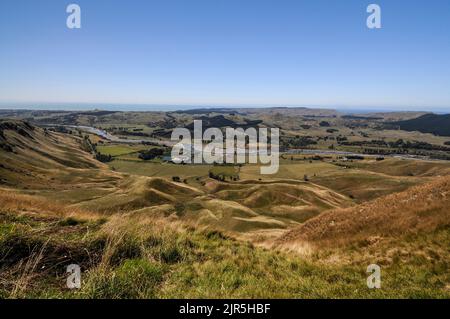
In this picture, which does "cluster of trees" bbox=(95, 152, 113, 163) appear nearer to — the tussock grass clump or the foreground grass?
the foreground grass

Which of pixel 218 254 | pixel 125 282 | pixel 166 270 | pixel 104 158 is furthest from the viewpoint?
pixel 104 158

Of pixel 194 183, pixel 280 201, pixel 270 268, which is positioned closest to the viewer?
pixel 270 268

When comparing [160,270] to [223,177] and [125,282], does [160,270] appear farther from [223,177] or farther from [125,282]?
[223,177]

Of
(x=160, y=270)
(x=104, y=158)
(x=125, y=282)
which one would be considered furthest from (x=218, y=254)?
(x=104, y=158)

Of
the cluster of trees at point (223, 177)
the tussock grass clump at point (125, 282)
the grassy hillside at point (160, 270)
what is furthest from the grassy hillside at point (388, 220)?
the cluster of trees at point (223, 177)

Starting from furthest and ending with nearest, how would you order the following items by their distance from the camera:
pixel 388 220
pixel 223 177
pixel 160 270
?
pixel 223 177, pixel 388 220, pixel 160 270

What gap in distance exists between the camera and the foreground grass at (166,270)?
7.48m

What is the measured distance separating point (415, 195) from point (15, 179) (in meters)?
Result: 104

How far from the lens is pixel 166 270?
30.1 feet

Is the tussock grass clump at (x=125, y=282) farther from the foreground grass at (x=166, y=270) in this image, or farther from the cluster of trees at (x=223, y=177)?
the cluster of trees at (x=223, y=177)

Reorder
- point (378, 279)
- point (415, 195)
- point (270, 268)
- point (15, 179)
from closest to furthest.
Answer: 1. point (378, 279)
2. point (270, 268)
3. point (415, 195)
4. point (15, 179)
